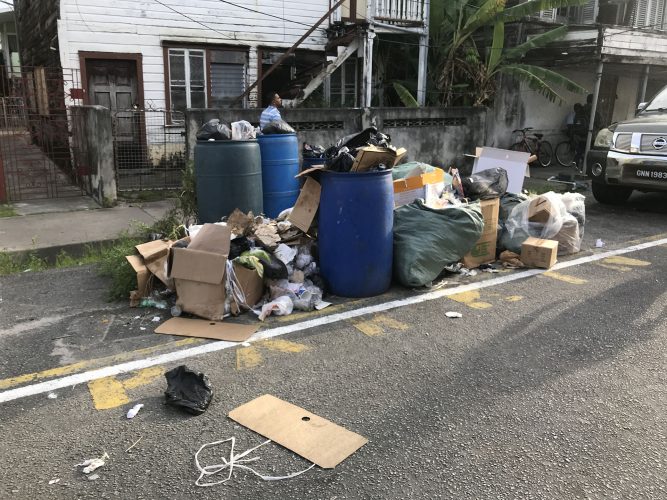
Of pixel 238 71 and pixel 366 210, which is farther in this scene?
pixel 238 71

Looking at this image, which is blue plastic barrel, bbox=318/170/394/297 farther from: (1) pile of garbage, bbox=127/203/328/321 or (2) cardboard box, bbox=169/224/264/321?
(2) cardboard box, bbox=169/224/264/321

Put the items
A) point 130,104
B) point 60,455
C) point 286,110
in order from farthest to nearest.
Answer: point 130,104, point 286,110, point 60,455

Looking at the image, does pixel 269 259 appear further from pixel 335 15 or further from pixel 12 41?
pixel 12 41

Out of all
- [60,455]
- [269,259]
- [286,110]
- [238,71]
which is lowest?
[60,455]

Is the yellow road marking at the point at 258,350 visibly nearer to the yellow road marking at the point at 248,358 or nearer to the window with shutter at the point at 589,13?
the yellow road marking at the point at 248,358

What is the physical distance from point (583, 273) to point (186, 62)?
9.57 metres

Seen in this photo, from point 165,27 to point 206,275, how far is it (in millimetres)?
8986

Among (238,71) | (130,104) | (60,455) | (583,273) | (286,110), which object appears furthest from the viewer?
(238,71)

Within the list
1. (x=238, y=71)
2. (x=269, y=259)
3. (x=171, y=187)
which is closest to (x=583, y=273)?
(x=269, y=259)

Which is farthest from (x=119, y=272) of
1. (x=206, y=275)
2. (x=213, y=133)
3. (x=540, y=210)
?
(x=540, y=210)

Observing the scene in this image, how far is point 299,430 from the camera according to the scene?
3.13 metres

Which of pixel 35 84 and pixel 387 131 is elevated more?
pixel 35 84

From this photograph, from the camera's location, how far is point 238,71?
501 inches

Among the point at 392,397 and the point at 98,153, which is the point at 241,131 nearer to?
the point at 98,153
